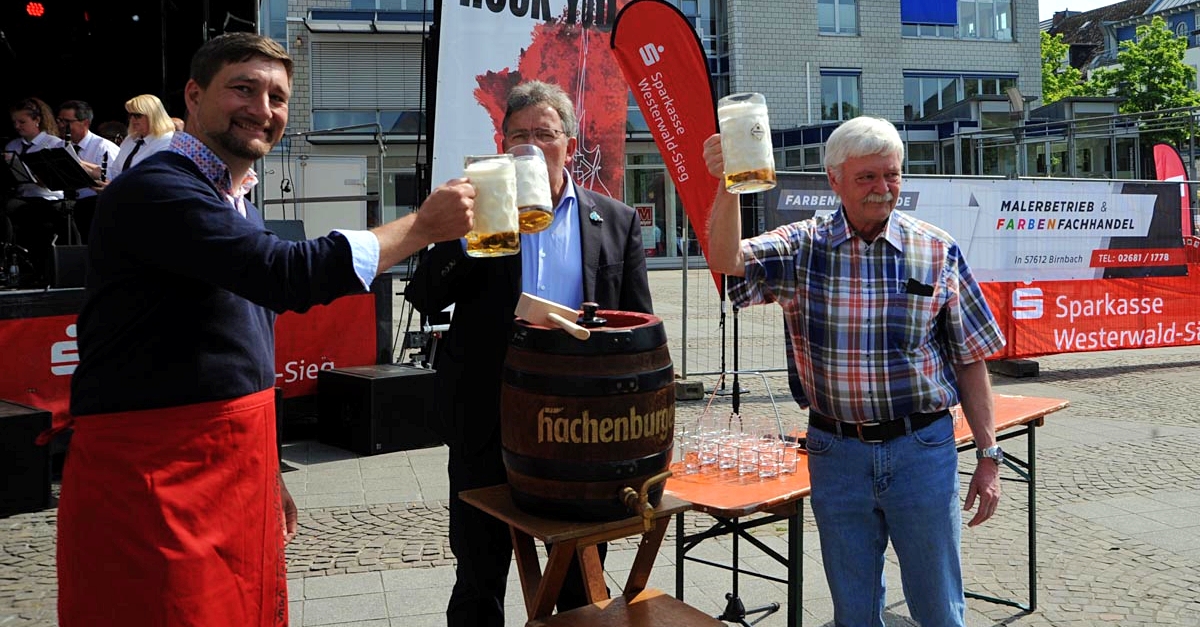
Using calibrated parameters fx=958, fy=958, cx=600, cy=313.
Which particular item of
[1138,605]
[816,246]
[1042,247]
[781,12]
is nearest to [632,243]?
[816,246]

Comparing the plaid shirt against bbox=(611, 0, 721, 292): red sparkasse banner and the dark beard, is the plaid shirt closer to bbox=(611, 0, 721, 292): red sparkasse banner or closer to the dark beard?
the dark beard

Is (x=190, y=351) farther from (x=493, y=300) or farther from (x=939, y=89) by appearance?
(x=939, y=89)

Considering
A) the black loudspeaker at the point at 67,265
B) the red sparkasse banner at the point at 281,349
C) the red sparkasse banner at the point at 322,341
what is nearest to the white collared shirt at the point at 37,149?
the black loudspeaker at the point at 67,265

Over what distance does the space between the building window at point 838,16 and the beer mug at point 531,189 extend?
30344 millimetres

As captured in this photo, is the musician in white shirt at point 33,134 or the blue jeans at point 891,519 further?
the musician in white shirt at point 33,134

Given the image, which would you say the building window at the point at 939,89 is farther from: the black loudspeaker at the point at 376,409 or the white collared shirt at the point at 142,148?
the white collared shirt at the point at 142,148

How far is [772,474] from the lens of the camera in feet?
10.4

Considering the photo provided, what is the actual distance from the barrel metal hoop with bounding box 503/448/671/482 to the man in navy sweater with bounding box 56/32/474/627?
57 cm

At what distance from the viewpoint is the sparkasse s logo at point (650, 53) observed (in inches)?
267

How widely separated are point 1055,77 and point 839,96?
18376mm

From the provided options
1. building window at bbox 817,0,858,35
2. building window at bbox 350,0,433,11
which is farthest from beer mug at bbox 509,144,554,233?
building window at bbox 817,0,858,35

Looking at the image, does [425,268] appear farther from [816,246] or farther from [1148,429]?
[1148,429]

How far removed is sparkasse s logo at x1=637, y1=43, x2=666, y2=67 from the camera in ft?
22.2

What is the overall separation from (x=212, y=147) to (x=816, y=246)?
164 centimetres
